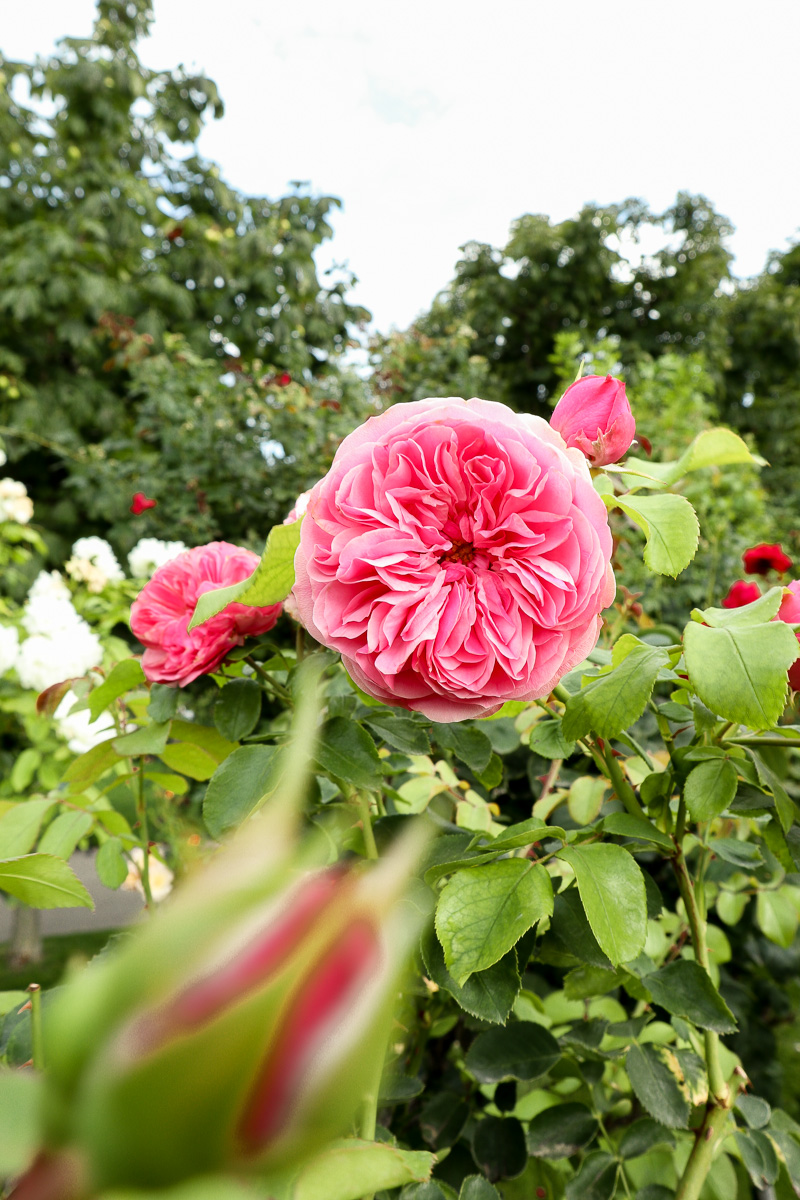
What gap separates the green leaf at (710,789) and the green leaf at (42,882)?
1.17 feet

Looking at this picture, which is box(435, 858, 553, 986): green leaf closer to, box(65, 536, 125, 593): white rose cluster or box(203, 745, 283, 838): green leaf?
box(203, 745, 283, 838): green leaf

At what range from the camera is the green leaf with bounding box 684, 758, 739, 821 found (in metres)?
0.46

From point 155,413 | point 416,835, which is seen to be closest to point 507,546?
point 416,835

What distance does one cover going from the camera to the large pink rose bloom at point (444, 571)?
16.6 inches

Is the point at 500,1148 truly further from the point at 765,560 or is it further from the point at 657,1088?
the point at 765,560

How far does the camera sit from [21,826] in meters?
0.68

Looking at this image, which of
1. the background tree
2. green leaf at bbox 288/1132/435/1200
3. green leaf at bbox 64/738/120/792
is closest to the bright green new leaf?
green leaf at bbox 288/1132/435/1200

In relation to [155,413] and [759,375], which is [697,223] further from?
[155,413]

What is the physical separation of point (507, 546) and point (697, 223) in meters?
7.71

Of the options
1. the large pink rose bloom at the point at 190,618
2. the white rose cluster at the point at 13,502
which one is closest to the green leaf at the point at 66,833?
the large pink rose bloom at the point at 190,618

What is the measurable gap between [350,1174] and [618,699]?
0.89 ft

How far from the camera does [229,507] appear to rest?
3316mm

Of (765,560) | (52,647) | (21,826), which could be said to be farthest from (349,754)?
(52,647)

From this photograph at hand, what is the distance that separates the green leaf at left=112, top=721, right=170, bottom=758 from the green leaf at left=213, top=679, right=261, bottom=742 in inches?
2.3
